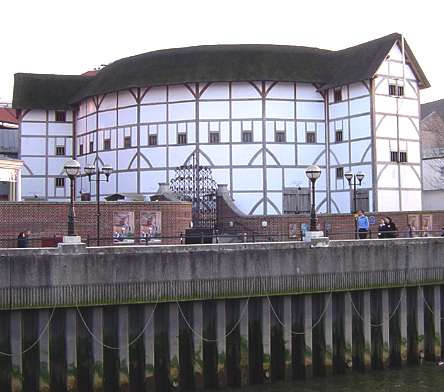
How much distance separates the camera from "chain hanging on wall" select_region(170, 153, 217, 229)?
1635 inches

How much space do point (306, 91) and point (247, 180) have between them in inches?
301

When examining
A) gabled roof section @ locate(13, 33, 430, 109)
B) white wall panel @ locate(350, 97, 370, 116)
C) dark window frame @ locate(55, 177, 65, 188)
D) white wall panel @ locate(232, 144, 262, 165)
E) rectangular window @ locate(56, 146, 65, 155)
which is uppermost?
gabled roof section @ locate(13, 33, 430, 109)

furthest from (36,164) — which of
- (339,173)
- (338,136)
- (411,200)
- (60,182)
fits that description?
(411,200)

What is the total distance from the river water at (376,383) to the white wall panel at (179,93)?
3045 cm

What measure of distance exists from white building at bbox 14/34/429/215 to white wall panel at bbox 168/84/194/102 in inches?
2.7

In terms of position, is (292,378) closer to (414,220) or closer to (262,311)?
(262,311)

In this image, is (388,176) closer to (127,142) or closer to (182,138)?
(182,138)

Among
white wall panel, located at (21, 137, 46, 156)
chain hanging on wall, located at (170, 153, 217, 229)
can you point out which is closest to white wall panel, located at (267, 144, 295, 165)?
chain hanging on wall, located at (170, 153, 217, 229)

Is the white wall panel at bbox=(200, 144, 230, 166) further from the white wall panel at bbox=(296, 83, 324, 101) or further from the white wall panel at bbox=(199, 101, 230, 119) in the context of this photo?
the white wall panel at bbox=(296, 83, 324, 101)

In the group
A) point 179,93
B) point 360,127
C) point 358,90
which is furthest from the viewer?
point 179,93

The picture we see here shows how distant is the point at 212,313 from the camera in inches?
819

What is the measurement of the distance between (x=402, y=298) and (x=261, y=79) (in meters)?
27.5

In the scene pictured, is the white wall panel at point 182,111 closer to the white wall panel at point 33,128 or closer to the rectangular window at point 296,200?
the rectangular window at point 296,200

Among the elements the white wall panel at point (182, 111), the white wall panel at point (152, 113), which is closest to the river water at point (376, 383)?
the white wall panel at point (182, 111)
